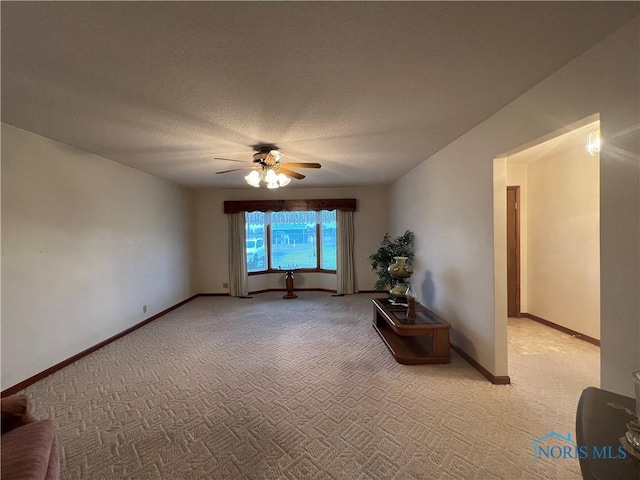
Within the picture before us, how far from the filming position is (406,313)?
3115 mm

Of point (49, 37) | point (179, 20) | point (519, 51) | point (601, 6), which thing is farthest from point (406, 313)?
point (49, 37)

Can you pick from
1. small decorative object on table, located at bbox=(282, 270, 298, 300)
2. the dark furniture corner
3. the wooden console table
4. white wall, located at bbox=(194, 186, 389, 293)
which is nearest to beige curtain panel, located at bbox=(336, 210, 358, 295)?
white wall, located at bbox=(194, 186, 389, 293)

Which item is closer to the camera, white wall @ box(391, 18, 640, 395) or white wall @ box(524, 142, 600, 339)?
white wall @ box(391, 18, 640, 395)

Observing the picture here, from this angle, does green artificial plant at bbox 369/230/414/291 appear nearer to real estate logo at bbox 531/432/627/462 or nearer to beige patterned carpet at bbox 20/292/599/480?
beige patterned carpet at bbox 20/292/599/480

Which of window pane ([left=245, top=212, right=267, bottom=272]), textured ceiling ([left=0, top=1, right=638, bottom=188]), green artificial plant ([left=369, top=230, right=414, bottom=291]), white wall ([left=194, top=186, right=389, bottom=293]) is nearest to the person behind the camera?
textured ceiling ([left=0, top=1, right=638, bottom=188])

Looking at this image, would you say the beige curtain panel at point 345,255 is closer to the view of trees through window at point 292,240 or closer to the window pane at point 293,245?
the view of trees through window at point 292,240

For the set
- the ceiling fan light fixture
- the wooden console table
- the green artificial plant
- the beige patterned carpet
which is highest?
the ceiling fan light fixture

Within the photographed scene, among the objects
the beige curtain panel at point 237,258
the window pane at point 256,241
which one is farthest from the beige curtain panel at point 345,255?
the beige curtain panel at point 237,258

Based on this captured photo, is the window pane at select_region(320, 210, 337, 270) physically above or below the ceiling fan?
below

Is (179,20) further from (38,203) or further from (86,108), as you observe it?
(38,203)

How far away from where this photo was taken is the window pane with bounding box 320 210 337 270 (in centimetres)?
614

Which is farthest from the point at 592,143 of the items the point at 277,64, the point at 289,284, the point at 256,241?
the point at 256,241

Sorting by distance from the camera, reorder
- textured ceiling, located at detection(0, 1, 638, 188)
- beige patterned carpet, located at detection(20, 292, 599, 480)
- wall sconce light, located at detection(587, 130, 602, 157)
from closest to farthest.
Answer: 1. textured ceiling, located at detection(0, 1, 638, 188)
2. beige patterned carpet, located at detection(20, 292, 599, 480)
3. wall sconce light, located at detection(587, 130, 602, 157)

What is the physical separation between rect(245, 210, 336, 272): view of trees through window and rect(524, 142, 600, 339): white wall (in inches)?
146
